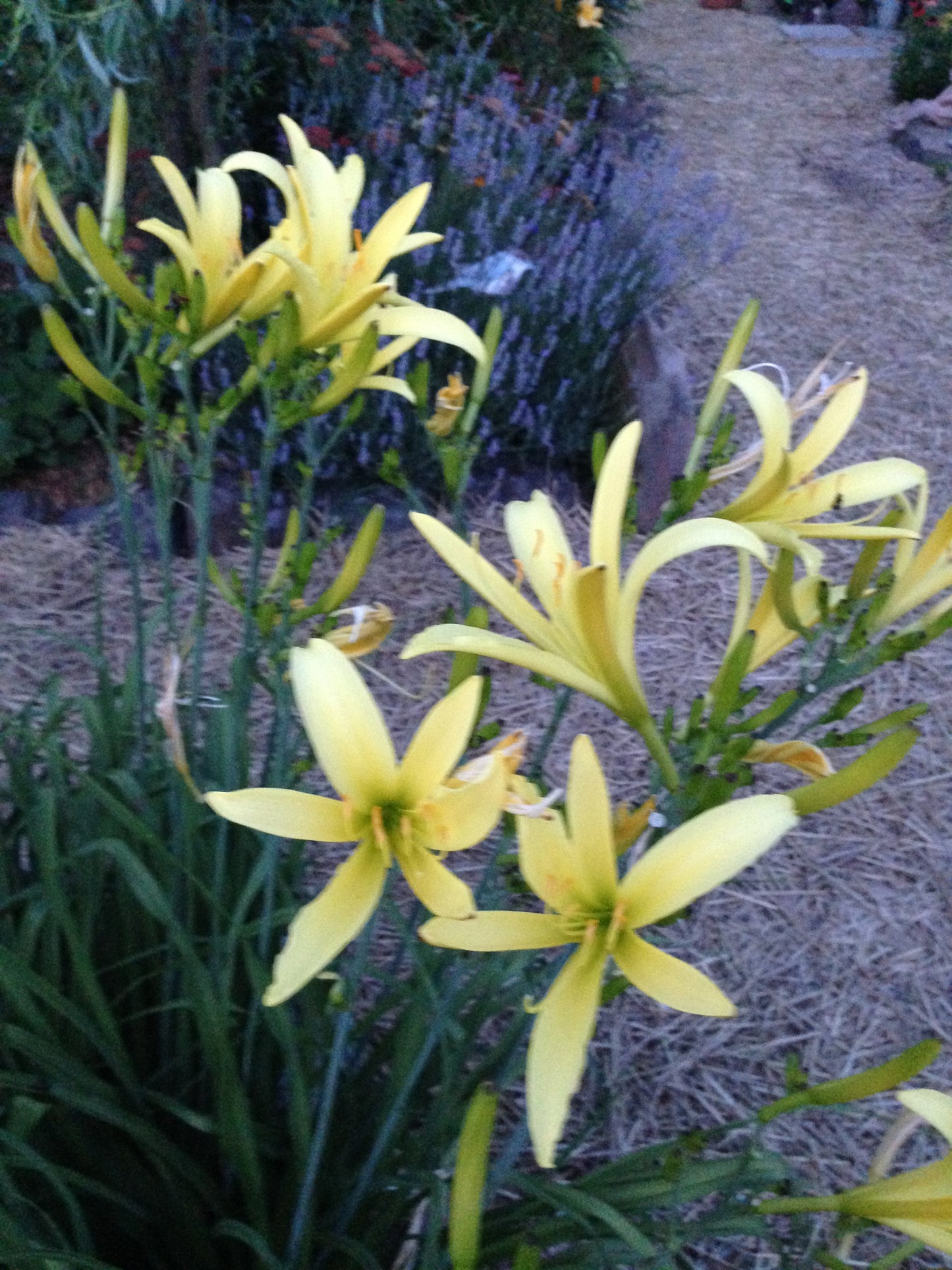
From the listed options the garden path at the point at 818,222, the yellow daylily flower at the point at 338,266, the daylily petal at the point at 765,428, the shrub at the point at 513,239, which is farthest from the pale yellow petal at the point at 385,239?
the garden path at the point at 818,222

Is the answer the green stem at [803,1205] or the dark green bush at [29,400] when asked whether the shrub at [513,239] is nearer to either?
the dark green bush at [29,400]

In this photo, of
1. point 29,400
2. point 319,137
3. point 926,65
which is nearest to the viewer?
point 29,400

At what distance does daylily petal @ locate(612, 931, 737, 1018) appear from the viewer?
70cm

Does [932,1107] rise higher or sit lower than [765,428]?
lower

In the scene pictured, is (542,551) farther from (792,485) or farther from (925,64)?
(925,64)

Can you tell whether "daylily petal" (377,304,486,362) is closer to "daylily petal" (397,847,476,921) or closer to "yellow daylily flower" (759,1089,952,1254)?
"daylily petal" (397,847,476,921)

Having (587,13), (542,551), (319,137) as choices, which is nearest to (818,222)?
(587,13)

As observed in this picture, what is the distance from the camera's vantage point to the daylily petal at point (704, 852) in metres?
0.66

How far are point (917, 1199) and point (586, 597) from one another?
19.8 inches

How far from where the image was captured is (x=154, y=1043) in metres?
1.46

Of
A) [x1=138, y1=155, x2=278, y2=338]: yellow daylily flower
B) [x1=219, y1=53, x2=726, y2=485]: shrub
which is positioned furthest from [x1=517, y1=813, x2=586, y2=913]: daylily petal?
[x1=219, y1=53, x2=726, y2=485]: shrub

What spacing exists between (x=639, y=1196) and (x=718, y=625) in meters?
Result: 1.93

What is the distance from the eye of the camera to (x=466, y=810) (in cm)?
71

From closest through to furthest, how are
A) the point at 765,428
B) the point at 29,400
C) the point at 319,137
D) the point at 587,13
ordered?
the point at 765,428 < the point at 29,400 < the point at 319,137 < the point at 587,13
